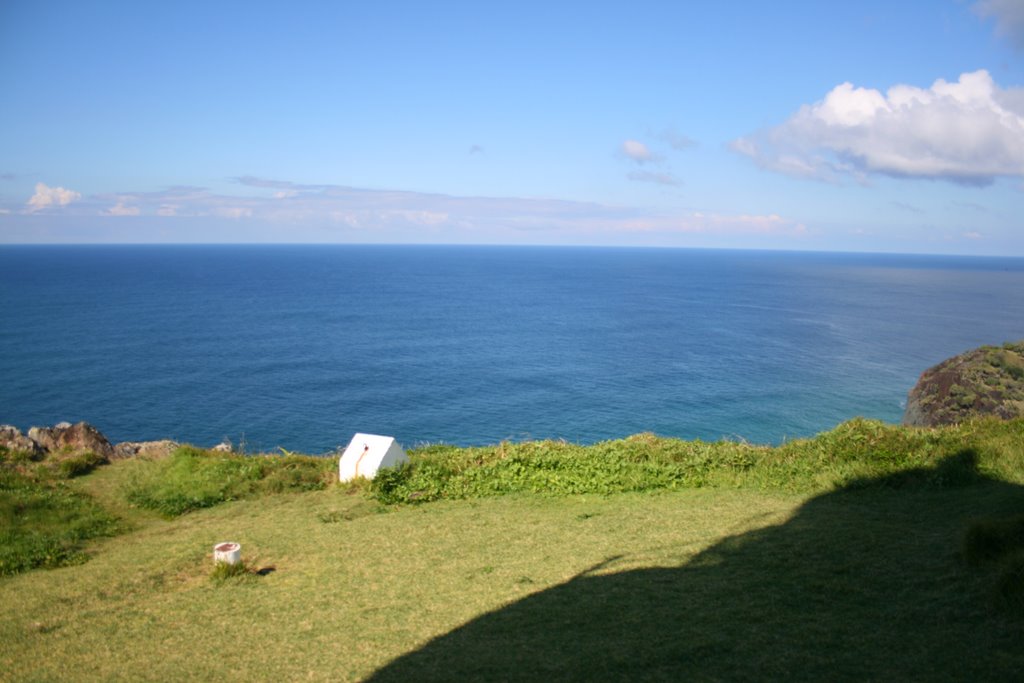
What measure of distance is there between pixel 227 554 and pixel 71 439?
1226 centimetres

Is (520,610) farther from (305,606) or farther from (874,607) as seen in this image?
Answer: (874,607)

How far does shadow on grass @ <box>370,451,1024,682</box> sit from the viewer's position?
7.28 meters

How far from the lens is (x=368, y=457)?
682 inches

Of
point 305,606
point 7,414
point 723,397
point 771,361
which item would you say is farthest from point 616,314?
point 305,606

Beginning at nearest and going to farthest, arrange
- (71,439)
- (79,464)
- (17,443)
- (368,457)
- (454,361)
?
(368,457) → (79,464) → (17,443) → (71,439) → (454,361)

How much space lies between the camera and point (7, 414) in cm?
4303

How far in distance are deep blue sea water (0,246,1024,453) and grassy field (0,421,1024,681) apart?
24.6 meters

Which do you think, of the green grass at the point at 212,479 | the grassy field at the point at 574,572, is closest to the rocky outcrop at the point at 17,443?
the grassy field at the point at 574,572

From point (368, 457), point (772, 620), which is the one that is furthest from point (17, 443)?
point (772, 620)

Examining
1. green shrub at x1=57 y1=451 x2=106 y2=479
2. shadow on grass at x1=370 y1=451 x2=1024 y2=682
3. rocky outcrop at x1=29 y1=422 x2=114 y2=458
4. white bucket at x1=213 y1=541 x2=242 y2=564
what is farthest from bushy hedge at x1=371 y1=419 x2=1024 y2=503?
rocky outcrop at x1=29 y1=422 x2=114 y2=458

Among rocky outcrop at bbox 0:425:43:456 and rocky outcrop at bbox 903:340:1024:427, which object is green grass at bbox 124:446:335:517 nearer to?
rocky outcrop at bbox 0:425:43:456

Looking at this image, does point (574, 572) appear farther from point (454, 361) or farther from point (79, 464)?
point (454, 361)

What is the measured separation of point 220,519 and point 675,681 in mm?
11423

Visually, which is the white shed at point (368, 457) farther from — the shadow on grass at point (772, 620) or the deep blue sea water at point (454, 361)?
the deep blue sea water at point (454, 361)
